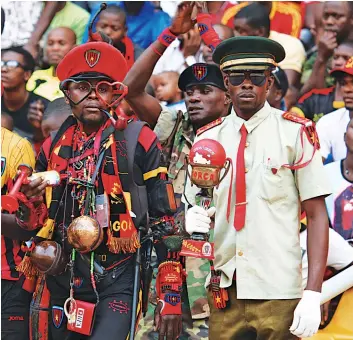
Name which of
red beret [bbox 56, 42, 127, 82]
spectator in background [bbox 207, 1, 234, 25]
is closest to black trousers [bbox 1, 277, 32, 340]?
red beret [bbox 56, 42, 127, 82]

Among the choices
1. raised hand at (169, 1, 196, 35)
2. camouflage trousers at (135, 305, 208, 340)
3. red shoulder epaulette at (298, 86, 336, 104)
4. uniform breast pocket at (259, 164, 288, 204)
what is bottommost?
camouflage trousers at (135, 305, 208, 340)

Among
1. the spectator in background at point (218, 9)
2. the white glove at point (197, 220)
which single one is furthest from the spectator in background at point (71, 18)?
the white glove at point (197, 220)

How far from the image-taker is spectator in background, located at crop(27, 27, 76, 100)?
878cm

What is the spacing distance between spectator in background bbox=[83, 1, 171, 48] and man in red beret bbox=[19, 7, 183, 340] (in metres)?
3.87

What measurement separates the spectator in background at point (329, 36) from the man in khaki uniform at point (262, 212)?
3.83 metres

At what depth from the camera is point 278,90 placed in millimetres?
8000

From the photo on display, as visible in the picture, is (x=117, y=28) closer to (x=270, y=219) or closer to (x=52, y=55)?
(x=52, y=55)

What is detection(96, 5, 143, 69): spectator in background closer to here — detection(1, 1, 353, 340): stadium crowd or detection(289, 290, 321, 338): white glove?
detection(1, 1, 353, 340): stadium crowd

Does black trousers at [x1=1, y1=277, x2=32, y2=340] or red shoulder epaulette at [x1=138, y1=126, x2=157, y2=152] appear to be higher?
red shoulder epaulette at [x1=138, y1=126, x2=157, y2=152]

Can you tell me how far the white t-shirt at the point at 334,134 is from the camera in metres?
7.85

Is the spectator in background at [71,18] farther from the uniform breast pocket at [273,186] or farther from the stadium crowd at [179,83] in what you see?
the uniform breast pocket at [273,186]

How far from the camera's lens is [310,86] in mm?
8633

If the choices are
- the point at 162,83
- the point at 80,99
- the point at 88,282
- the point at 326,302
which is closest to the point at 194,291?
the point at 326,302

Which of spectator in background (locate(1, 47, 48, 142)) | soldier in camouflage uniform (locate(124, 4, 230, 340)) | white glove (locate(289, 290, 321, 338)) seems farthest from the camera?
spectator in background (locate(1, 47, 48, 142))
